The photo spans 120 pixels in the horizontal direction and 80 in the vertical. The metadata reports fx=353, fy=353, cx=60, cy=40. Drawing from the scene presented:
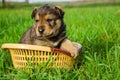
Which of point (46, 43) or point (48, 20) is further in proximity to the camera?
point (46, 43)

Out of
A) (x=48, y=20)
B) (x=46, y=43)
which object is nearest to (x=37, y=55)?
(x=46, y=43)

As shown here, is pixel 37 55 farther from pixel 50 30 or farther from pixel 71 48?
pixel 71 48

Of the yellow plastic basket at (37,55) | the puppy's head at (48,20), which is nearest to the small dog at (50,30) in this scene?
the puppy's head at (48,20)

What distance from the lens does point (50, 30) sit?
13.9 ft

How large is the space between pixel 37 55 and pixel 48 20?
0.44m

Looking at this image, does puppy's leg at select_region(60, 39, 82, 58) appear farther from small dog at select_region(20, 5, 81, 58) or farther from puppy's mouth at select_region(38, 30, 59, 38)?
puppy's mouth at select_region(38, 30, 59, 38)

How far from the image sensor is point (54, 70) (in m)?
4.23

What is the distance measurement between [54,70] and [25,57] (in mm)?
380

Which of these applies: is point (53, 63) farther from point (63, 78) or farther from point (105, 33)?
point (105, 33)

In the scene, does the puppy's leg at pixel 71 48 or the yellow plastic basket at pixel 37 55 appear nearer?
the yellow plastic basket at pixel 37 55

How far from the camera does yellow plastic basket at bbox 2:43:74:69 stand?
4.10 meters

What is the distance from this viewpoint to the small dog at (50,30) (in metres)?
4.20

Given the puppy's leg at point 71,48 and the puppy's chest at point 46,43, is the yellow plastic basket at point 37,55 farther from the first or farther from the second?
the puppy's chest at point 46,43

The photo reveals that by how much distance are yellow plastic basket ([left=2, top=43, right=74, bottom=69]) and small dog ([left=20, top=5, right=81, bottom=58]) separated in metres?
0.15
